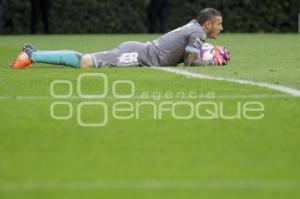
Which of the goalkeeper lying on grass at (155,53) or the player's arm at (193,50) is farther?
the goalkeeper lying on grass at (155,53)

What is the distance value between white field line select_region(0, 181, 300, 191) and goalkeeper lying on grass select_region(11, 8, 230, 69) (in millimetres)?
6582

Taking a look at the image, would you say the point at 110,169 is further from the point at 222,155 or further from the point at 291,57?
the point at 291,57

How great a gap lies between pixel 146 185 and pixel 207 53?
23.6 feet

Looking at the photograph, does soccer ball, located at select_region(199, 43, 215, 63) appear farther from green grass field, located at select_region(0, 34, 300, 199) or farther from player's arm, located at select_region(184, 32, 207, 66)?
green grass field, located at select_region(0, 34, 300, 199)

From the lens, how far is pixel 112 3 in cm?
3116

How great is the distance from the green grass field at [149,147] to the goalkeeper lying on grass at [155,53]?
2.13m

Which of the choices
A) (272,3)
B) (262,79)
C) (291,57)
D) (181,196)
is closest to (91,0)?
(272,3)

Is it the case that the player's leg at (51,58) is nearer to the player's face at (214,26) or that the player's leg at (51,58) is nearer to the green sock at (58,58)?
the green sock at (58,58)

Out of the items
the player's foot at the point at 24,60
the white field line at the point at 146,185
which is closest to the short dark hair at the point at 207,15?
the player's foot at the point at 24,60

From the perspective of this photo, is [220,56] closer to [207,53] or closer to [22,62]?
[207,53]

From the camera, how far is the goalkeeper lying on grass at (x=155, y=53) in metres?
11.5

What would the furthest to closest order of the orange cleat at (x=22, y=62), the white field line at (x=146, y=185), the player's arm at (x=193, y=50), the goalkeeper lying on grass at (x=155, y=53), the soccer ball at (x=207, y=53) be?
1. the soccer ball at (x=207, y=53)
2. the orange cleat at (x=22, y=62)
3. the goalkeeper lying on grass at (x=155, y=53)
4. the player's arm at (x=193, y=50)
5. the white field line at (x=146, y=185)

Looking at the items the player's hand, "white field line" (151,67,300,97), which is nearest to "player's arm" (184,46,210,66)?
the player's hand

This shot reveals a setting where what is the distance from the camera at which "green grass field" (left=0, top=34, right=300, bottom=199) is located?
187 inches
